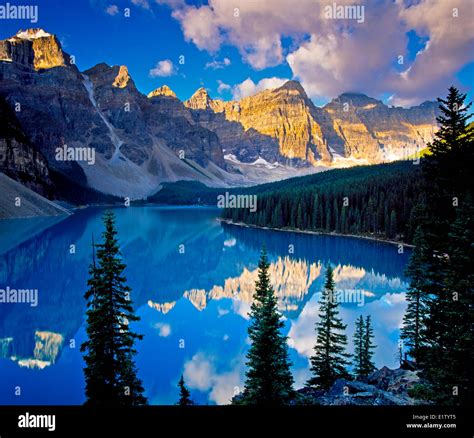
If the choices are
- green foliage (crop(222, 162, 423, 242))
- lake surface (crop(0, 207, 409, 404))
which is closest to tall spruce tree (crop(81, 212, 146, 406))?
lake surface (crop(0, 207, 409, 404))

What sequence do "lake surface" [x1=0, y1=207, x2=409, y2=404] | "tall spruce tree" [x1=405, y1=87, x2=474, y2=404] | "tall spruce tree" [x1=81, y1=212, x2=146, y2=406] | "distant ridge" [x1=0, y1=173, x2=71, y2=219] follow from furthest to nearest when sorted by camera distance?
"distant ridge" [x1=0, y1=173, x2=71, y2=219] < "lake surface" [x1=0, y1=207, x2=409, y2=404] < "tall spruce tree" [x1=81, y1=212, x2=146, y2=406] < "tall spruce tree" [x1=405, y1=87, x2=474, y2=404]

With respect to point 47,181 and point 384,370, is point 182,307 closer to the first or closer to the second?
point 384,370

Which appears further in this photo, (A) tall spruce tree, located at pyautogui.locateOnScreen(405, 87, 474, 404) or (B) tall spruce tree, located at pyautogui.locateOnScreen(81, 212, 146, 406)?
(B) tall spruce tree, located at pyautogui.locateOnScreen(81, 212, 146, 406)

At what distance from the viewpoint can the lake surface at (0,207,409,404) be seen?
651 inches

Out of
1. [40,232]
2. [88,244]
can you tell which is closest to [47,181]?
[40,232]

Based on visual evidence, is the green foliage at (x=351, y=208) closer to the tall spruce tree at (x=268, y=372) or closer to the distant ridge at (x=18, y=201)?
the distant ridge at (x=18, y=201)

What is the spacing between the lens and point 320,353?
15.9 metres

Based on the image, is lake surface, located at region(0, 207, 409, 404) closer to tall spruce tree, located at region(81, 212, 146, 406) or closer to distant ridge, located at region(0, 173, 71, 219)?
tall spruce tree, located at region(81, 212, 146, 406)

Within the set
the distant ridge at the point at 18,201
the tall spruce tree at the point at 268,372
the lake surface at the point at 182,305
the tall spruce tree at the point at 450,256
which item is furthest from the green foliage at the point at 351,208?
the tall spruce tree at the point at 268,372

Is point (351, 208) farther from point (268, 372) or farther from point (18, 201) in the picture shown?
point (18, 201)

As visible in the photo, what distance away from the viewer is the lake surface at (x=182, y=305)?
16.5m

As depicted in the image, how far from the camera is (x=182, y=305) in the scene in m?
30.5

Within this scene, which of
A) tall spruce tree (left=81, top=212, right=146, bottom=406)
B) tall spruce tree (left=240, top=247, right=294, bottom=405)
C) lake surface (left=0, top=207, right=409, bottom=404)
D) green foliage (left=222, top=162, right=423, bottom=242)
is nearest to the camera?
tall spruce tree (left=240, top=247, right=294, bottom=405)

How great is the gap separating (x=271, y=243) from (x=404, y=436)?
211ft
